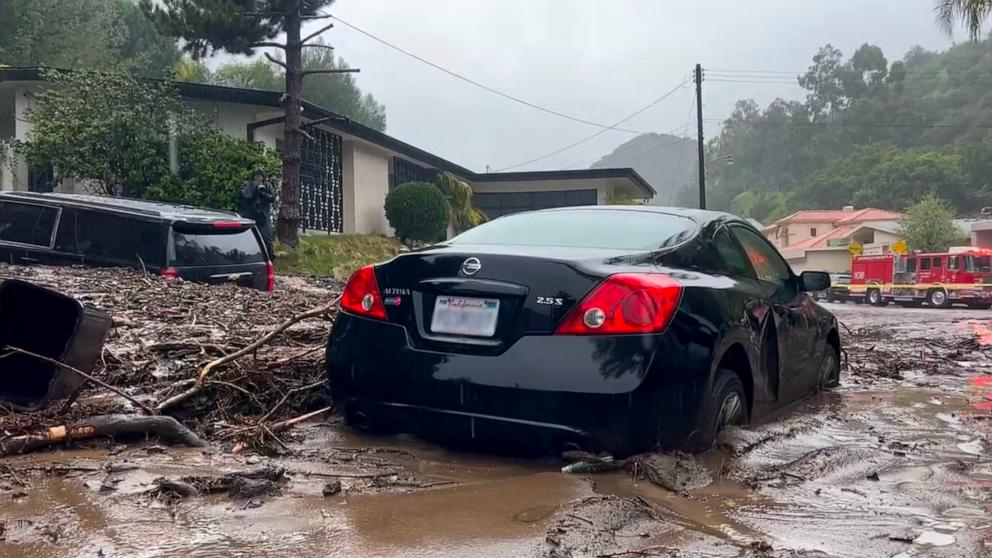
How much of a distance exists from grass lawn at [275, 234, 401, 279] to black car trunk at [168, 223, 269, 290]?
777 cm

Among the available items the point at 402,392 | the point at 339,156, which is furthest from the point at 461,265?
the point at 339,156

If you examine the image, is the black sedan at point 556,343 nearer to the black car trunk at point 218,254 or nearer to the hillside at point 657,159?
the black car trunk at point 218,254

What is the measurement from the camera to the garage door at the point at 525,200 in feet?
104

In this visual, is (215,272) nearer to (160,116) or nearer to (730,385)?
(730,385)

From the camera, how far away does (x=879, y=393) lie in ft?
20.9

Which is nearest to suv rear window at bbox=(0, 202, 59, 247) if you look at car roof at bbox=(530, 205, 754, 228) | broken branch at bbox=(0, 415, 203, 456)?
broken branch at bbox=(0, 415, 203, 456)

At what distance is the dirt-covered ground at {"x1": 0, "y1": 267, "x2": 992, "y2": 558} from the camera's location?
8.73ft

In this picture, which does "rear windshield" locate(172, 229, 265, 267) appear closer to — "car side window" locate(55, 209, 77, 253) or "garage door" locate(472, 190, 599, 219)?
"car side window" locate(55, 209, 77, 253)

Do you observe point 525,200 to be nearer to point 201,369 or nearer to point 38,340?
point 201,369

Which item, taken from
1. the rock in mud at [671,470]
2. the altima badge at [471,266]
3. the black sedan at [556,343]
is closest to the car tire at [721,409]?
the black sedan at [556,343]

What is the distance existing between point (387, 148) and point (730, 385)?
21.7m

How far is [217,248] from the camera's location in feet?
29.9

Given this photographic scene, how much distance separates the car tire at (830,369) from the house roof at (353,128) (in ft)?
48.8

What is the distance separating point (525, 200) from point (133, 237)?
24.3m
